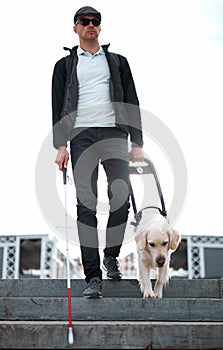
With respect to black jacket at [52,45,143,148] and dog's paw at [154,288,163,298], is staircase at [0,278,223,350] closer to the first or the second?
dog's paw at [154,288,163,298]

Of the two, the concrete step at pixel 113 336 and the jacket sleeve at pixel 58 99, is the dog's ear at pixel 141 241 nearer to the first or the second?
the jacket sleeve at pixel 58 99

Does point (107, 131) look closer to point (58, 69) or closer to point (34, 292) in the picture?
Answer: point (58, 69)

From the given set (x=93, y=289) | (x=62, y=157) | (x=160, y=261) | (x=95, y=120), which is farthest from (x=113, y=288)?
(x=95, y=120)

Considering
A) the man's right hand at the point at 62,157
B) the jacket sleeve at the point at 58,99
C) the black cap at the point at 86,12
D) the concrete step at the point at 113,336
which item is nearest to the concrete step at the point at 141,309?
the concrete step at the point at 113,336

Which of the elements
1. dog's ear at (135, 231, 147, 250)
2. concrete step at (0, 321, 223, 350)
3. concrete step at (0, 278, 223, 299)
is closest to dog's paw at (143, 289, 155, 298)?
concrete step at (0, 278, 223, 299)

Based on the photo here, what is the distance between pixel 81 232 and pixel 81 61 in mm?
1223

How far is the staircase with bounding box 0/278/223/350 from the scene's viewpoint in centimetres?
261

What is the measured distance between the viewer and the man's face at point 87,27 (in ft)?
12.4

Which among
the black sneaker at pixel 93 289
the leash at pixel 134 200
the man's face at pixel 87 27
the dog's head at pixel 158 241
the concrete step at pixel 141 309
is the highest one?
the man's face at pixel 87 27

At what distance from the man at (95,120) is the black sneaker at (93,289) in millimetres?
412

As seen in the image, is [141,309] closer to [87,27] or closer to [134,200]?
[134,200]

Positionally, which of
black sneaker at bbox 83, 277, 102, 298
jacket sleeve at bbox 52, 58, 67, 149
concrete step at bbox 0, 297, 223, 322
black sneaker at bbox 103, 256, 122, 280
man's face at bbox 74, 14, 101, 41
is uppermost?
man's face at bbox 74, 14, 101, 41

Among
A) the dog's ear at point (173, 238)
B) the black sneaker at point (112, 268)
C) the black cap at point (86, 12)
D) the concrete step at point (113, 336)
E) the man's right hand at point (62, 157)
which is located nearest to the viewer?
the concrete step at point (113, 336)

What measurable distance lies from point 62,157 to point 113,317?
111 cm
